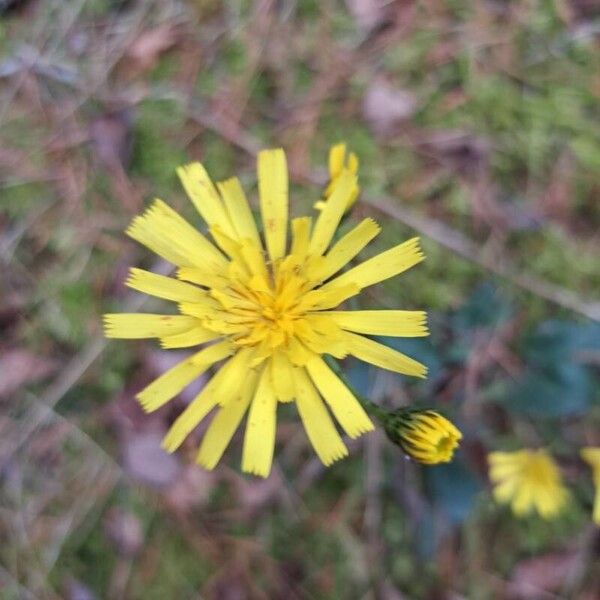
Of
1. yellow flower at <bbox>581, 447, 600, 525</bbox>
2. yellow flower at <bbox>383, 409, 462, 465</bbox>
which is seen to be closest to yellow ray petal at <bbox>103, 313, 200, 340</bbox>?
yellow flower at <bbox>383, 409, 462, 465</bbox>

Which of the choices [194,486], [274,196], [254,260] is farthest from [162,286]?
[194,486]

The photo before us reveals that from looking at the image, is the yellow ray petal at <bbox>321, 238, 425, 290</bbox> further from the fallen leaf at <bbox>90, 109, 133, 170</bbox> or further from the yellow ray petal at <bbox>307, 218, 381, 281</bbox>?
the fallen leaf at <bbox>90, 109, 133, 170</bbox>

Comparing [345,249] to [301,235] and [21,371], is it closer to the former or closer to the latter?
[301,235]

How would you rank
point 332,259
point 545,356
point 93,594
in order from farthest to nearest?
1. point 93,594
2. point 545,356
3. point 332,259

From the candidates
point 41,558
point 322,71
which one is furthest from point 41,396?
point 322,71

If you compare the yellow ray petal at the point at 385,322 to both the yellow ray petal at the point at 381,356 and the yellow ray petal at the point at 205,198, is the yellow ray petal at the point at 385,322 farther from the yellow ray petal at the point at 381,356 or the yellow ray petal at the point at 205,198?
the yellow ray petal at the point at 205,198

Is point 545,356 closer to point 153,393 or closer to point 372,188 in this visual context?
point 372,188
